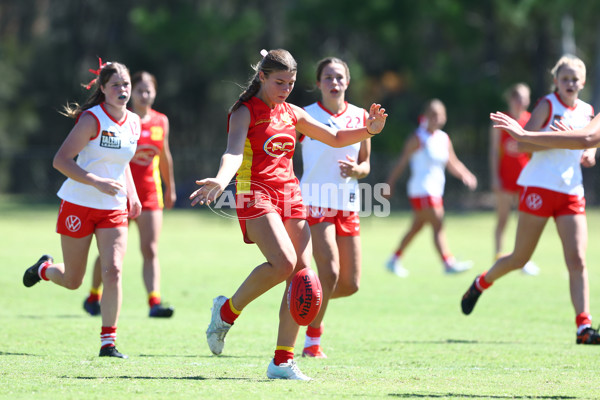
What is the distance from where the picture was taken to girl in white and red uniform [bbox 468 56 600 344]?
25.6 feet

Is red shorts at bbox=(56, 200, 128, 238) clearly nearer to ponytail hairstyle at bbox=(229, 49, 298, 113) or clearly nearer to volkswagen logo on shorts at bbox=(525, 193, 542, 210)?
Result: ponytail hairstyle at bbox=(229, 49, 298, 113)

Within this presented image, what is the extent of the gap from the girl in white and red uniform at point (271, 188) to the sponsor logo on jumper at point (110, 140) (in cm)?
135

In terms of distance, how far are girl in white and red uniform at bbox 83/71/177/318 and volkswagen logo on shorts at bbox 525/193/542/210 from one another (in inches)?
148

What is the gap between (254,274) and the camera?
5926mm

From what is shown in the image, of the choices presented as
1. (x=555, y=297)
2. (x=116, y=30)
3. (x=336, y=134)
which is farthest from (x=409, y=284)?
(x=116, y=30)

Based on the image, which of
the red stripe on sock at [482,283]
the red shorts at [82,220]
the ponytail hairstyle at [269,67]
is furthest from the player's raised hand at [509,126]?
the red shorts at [82,220]

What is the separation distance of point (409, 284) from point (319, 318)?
558cm

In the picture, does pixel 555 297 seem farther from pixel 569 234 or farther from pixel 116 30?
pixel 116 30

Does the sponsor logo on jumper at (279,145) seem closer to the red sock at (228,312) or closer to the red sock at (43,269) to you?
the red sock at (228,312)

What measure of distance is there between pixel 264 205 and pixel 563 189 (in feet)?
10.9

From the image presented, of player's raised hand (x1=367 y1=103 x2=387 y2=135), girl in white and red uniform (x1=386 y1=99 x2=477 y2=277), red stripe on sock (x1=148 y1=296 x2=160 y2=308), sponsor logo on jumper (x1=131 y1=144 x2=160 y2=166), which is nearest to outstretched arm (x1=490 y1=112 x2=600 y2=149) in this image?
player's raised hand (x1=367 y1=103 x2=387 y2=135)

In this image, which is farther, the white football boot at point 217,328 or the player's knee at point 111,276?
the player's knee at point 111,276

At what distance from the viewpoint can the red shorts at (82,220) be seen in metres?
6.80

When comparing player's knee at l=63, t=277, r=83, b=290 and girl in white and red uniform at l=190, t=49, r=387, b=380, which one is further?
player's knee at l=63, t=277, r=83, b=290
